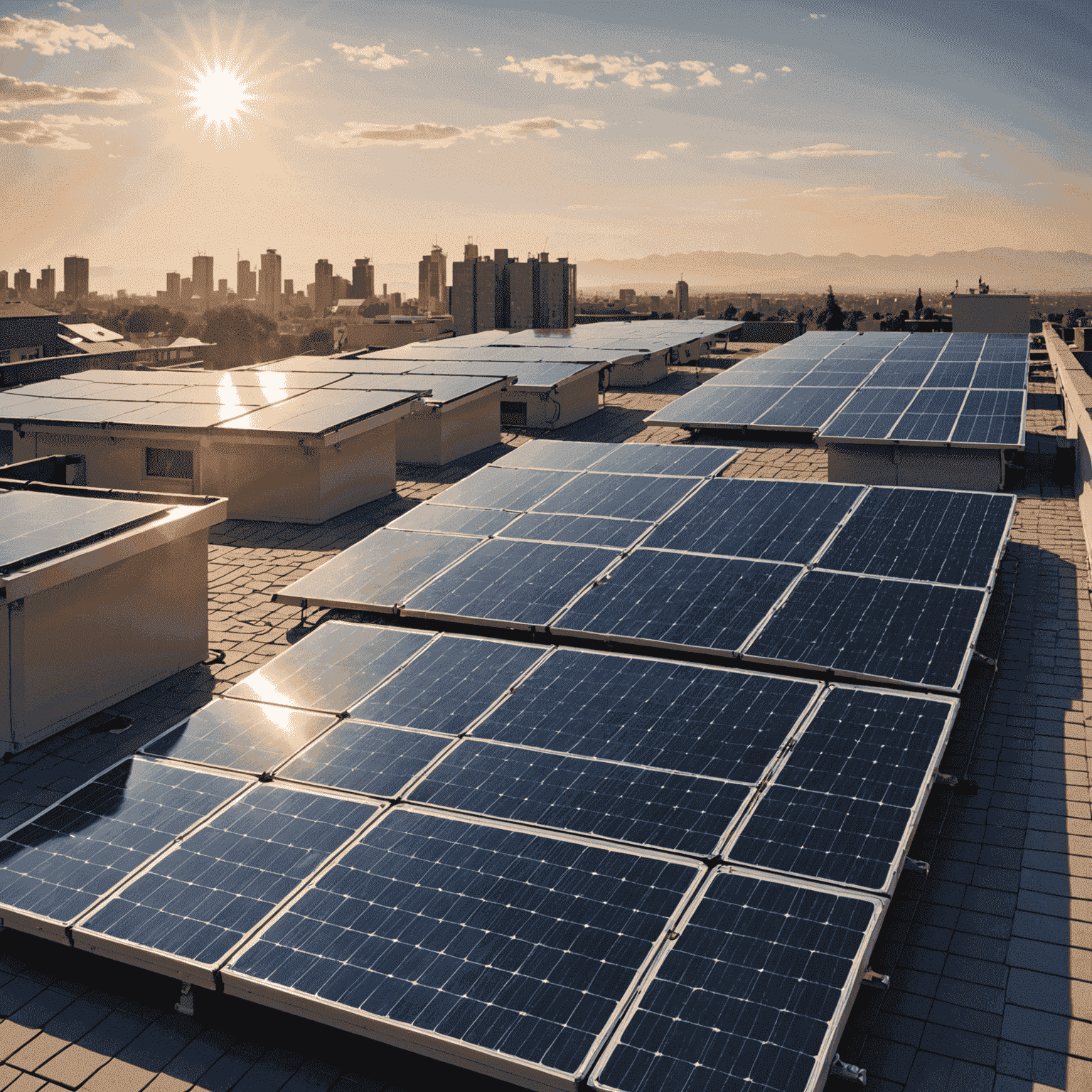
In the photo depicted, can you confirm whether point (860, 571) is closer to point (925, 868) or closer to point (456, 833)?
point (925, 868)

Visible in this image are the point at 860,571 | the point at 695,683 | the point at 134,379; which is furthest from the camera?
the point at 134,379

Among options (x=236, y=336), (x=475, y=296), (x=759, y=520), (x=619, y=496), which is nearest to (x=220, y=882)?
(x=759, y=520)

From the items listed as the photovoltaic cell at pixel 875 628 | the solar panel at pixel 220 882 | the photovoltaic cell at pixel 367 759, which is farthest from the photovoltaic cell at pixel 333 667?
the photovoltaic cell at pixel 875 628

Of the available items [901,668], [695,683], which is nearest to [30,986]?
[695,683]

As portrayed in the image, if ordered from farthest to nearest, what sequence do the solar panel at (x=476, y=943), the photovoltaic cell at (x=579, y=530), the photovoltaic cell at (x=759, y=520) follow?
the photovoltaic cell at (x=579, y=530) < the photovoltaic cell at (x=759, y=520) < the solar panel at (x=476, y=943)

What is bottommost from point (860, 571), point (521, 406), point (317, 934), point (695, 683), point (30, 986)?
point (30, 986)

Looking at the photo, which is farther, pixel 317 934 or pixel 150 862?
pixel 150 862

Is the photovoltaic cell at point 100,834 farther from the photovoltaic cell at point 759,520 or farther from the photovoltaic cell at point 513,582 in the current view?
the photovoltaic cell at point 759,520
